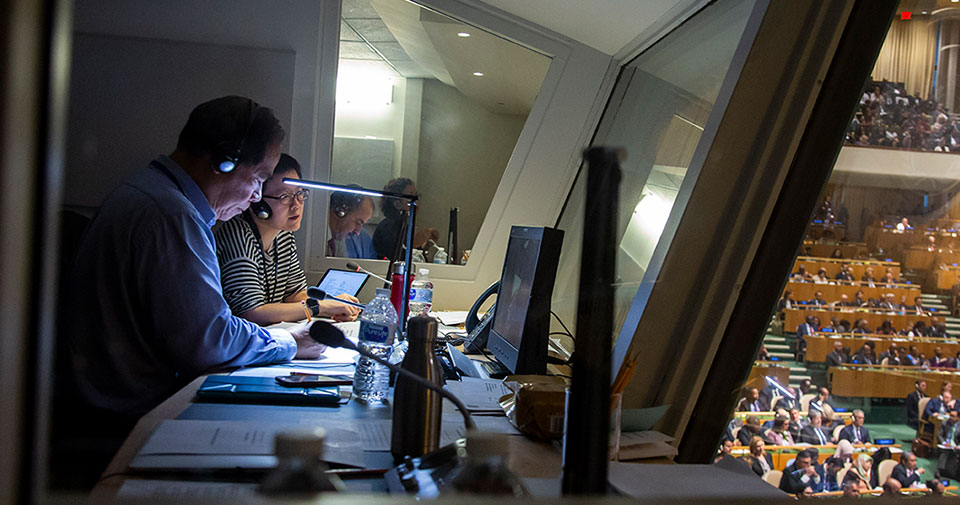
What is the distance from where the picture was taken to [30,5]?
1.46 ft

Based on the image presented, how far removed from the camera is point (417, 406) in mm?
1023

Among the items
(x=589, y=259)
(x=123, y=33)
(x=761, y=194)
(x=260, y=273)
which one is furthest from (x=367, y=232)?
(x=589, y=259)

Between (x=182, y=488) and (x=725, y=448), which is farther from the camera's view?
(x=725, y=448)

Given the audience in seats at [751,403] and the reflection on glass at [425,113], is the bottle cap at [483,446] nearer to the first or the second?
the audience in seats at [751,403]

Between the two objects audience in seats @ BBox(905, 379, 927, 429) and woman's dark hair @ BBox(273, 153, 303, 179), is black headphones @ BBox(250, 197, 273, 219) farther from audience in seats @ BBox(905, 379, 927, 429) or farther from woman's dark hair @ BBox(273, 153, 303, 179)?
audience in seats @ BBox(905, 379, 927, 429)

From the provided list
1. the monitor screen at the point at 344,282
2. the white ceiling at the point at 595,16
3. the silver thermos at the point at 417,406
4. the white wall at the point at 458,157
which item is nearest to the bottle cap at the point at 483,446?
the silver thermos at the point at 417,406

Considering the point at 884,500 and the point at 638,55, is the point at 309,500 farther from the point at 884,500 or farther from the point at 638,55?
the point at 638,55

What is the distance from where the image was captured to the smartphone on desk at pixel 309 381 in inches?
57.2

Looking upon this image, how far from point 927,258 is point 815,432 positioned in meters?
0.42

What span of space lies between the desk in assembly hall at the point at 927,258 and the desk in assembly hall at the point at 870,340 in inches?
5.7

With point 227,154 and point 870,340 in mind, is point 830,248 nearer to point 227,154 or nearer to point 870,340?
point 870,340

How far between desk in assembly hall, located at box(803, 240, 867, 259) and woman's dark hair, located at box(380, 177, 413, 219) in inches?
78.1

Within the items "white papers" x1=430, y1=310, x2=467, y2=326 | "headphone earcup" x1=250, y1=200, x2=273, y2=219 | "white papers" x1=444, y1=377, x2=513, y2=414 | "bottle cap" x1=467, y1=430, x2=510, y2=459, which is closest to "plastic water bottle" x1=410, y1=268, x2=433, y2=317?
"white papers" x1=430, y1=310, x2=467, y2=326

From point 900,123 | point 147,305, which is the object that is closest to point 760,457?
point 900,123
